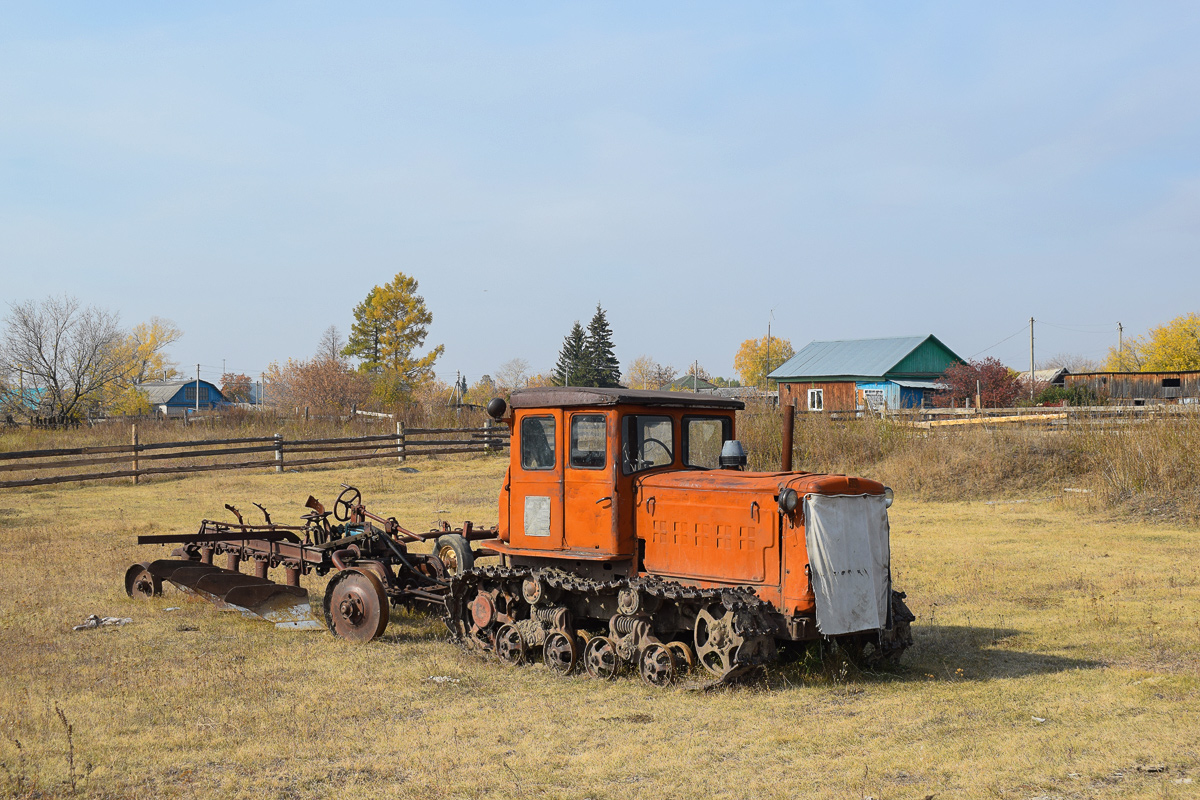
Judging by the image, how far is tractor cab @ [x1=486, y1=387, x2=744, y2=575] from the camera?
8.09 metres

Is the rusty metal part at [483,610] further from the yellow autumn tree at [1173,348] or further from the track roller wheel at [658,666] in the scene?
the yellow autumn tree at [1173,348]

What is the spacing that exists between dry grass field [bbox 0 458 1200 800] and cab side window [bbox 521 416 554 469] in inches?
71.7

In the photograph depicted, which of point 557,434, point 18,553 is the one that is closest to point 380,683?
point 557,434

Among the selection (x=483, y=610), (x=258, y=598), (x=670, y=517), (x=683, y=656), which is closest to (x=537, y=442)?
(x=670, y=517)

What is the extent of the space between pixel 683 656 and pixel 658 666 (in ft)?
0.73

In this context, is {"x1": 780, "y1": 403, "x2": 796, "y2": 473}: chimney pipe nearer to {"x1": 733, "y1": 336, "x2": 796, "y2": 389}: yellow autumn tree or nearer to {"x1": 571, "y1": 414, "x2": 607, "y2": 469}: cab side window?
{"x1": 571, "y1": 414, "x2": 607, "y2": 469}: cab side window

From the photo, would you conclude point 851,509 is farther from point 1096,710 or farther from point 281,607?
point 281,607

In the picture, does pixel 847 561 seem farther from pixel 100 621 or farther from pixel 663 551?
pixel 100 621

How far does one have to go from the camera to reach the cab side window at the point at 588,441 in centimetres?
816

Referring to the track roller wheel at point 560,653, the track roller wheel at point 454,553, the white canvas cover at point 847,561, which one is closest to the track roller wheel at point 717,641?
the white canvas cover at point 847,561

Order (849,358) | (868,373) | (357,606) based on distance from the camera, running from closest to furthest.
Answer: (357,606) → (868,373) → (849,358)

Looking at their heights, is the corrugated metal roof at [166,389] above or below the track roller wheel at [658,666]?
above

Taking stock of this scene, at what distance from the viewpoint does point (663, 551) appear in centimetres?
802

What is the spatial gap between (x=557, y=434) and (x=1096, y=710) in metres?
4.78
